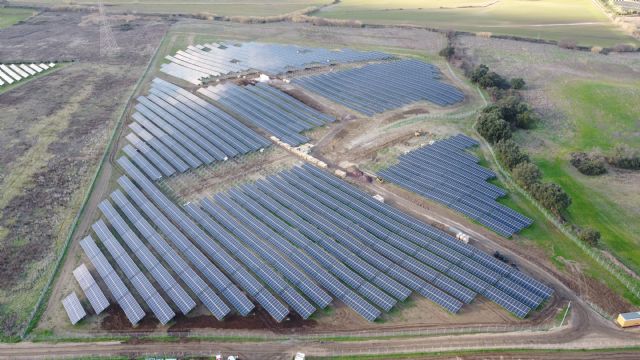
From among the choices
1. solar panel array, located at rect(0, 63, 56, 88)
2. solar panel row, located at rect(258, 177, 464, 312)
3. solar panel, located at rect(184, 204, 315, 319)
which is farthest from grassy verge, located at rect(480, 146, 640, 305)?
solar panel array, located at rect(0, 63, 56, 88)

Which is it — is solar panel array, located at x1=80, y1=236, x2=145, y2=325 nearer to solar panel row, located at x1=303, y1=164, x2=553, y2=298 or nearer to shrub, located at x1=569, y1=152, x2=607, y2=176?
solar panel row, located at x1=303, y1=164, x2=553, y2=298

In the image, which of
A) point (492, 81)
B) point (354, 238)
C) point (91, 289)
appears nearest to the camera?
point (91, 289)

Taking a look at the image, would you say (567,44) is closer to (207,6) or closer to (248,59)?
(248,59)

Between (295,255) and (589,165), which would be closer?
(295,255)

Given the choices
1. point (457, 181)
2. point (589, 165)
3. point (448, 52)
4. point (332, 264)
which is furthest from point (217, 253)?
point (448, 52)

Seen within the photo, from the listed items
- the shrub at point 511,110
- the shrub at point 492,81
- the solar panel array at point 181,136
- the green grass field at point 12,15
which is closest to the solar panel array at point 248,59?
the solar panel array at point 181,136

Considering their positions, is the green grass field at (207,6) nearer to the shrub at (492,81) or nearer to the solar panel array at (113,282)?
the shrub at (492,81)
